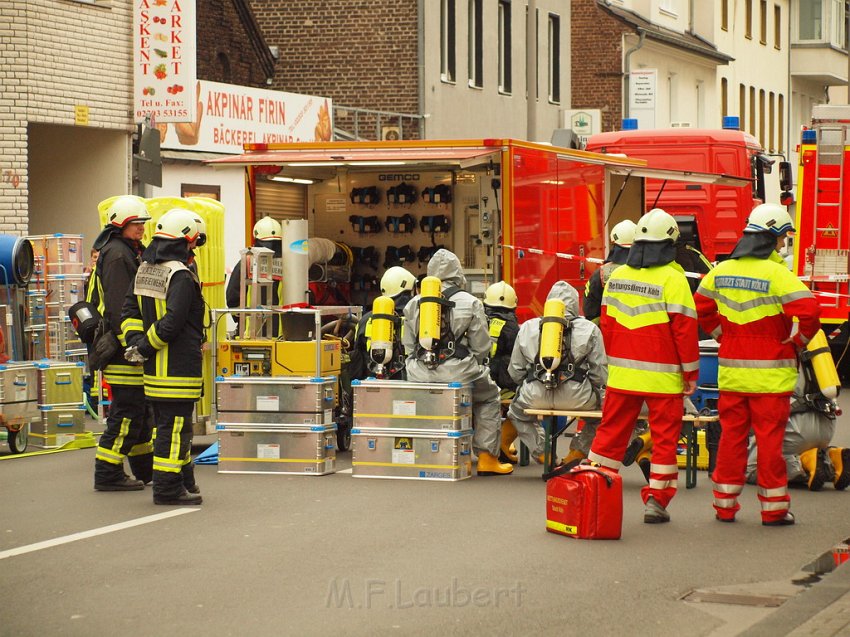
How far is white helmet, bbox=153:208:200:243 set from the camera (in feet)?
34.3

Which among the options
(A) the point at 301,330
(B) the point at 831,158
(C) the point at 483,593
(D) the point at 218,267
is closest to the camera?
(C) the point at 483,593

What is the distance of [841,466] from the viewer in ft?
36.4

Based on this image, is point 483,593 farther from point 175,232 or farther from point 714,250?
point 714,250

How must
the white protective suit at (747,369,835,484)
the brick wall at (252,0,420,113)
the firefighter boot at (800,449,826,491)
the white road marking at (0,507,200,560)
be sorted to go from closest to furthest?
the white road marking at (0,507,200,560) → the white protective suit at (747,369,835,484) → the firefighter boot at (800,449,826,491) → the brick wall at (252,0,420,113)

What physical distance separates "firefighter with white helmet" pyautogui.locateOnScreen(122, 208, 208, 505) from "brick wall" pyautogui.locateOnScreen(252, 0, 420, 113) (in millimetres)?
21060

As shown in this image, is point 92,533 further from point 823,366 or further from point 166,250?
point 823,366

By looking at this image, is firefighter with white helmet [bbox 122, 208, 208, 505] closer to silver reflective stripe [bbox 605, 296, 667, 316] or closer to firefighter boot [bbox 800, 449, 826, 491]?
silver reflective stripe [bbox 605, 296, 667, 316]

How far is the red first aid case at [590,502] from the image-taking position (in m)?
8.98

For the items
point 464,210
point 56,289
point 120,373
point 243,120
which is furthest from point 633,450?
point 243,120

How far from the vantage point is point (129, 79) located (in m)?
21.9

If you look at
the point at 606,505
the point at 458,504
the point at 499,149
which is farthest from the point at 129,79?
the point at 606,505

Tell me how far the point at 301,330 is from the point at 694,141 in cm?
888

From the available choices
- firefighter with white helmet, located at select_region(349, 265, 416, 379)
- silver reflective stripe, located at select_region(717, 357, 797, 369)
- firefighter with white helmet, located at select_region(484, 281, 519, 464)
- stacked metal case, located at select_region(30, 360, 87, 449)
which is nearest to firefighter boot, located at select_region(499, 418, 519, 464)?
firefighter with white helmet, located at select_region(484, 281, 519, 464)

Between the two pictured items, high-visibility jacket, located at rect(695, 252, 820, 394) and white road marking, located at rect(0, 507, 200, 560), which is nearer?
white road marking, located at rect(0, 507, 200, 560)
